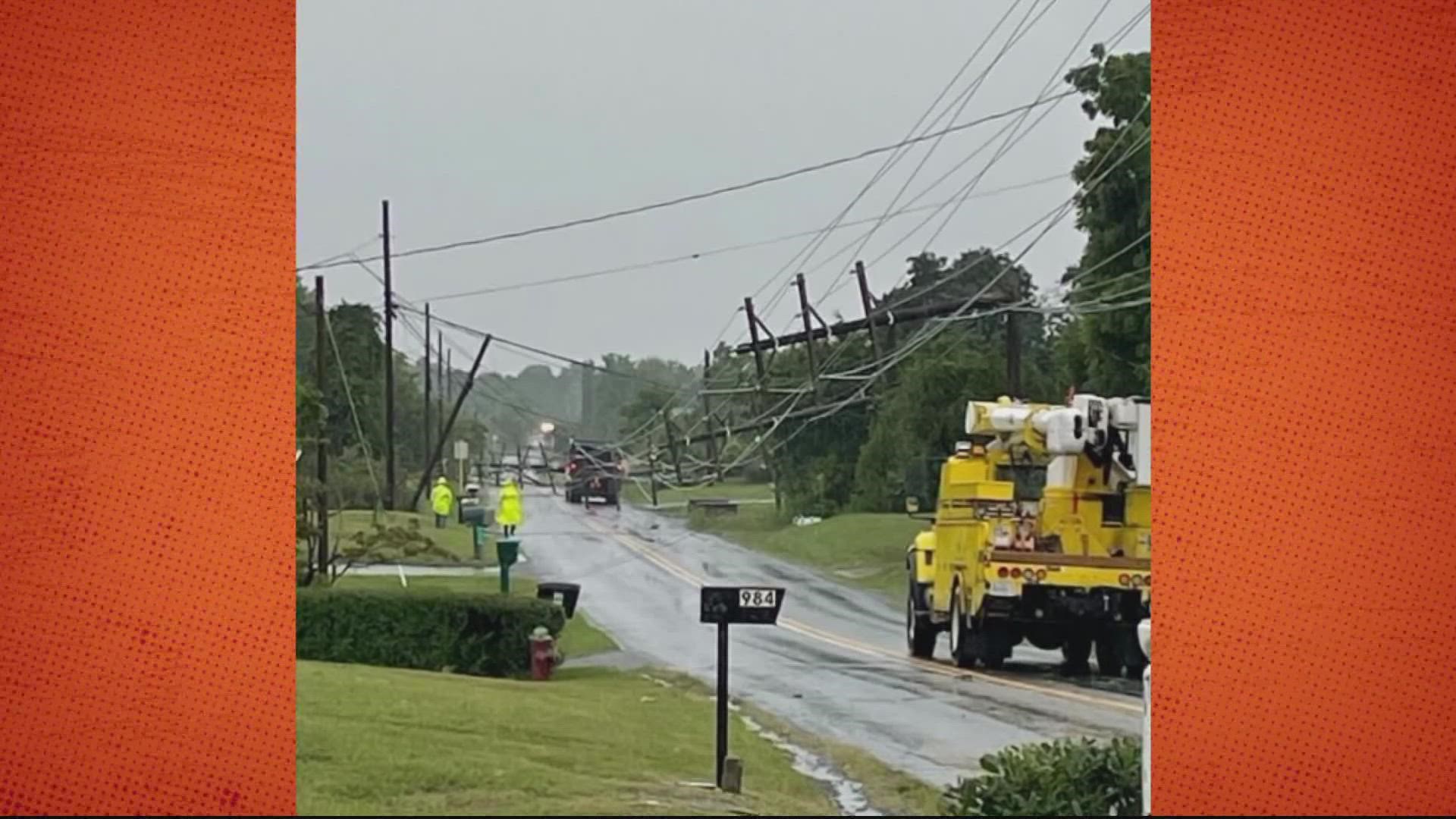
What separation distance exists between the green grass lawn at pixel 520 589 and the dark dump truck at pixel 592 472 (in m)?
0.28

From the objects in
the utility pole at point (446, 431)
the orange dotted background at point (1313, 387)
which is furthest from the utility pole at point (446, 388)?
the orange dotted background at point (1313, 387)

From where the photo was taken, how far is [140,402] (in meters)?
3.67

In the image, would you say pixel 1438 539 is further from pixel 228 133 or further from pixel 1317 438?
pixel 228 133

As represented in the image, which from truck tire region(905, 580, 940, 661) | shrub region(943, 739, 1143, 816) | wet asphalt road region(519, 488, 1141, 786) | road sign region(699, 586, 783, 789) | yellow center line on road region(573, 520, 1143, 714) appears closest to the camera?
shrub region(943, 739, 1143, 816)

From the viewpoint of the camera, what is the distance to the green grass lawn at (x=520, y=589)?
461 cm

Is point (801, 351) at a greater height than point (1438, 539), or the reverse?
point (801, 351)

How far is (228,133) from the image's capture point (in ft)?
12.1

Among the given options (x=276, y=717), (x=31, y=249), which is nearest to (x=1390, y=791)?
(x=276, y=717)

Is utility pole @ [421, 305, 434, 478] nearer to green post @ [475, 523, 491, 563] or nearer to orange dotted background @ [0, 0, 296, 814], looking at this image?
green post @ [475, 523, 491, 563]

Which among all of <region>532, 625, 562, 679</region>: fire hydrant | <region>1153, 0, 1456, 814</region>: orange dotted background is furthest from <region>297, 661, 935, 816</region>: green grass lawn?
<region>1153, 0, 1456, 814</region>: orange dotted background

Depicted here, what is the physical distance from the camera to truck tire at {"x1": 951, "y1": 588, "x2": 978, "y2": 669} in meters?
4.85

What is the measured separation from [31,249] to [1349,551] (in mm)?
2733

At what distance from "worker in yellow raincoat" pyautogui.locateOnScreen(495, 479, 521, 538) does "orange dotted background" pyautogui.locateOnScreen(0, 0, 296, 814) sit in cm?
103

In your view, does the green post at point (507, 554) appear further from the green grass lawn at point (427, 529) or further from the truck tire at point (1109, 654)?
the truck tire at point (1109, 654)
